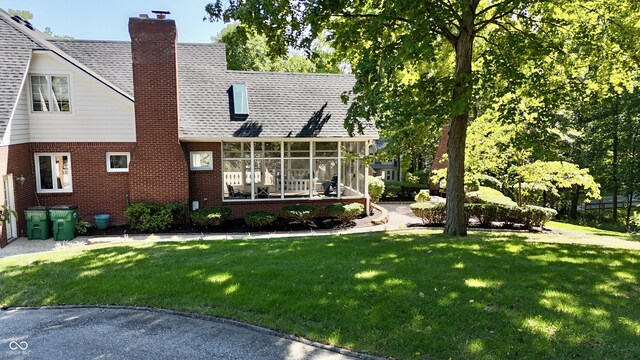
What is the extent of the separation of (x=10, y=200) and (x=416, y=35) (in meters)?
12.8

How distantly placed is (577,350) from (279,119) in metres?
14.0

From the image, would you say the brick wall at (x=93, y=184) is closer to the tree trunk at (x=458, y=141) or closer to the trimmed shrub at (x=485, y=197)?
the tree trunk at (x=458, y=141)

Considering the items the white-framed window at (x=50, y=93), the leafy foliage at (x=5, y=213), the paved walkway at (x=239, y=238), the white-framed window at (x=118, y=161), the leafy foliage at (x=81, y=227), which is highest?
the white-framed window at (x=50, y=93)

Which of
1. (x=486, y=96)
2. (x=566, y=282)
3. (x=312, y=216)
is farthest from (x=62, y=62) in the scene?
(x=566, y=282)

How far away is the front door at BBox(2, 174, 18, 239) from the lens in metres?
12.7

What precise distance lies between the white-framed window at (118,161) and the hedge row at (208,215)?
62.6 inches

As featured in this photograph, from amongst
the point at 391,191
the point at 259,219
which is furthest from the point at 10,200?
the point at 391,191

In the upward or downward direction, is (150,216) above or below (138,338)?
above

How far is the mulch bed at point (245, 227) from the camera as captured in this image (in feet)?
47.8

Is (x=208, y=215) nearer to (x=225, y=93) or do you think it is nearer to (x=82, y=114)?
(x=82, y=114)

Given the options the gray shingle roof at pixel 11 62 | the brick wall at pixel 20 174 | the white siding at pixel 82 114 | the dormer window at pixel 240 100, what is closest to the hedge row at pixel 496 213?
the dormer window at pixel 240 100

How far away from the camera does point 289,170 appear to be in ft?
60.4

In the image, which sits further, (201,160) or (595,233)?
(595,233)

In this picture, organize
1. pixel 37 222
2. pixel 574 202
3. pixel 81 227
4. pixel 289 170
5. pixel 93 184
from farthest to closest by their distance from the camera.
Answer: pixel 574 202 → pixel 289 170 → pixel 93 184 → pixel 81 227 → pixel 37 222
